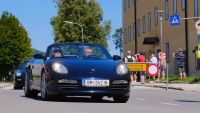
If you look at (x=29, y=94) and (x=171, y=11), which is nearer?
(x=29, y=94)

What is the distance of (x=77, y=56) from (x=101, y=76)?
4.22 feet

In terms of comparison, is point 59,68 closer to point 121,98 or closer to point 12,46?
point 121,98

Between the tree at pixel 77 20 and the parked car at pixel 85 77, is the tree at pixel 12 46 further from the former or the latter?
the parked car at pixel 85 77

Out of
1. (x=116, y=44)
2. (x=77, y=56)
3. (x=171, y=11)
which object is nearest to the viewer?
(x=77, y=56)

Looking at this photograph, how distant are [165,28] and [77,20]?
3342 cm

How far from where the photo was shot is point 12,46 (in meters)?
65.9

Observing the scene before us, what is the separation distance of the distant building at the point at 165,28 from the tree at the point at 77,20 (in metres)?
14.5

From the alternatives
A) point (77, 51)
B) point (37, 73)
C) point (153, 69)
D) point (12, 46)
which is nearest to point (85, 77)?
point (77, 51)

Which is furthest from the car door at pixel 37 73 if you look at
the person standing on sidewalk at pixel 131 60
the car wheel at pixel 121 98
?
the person standing on sidewalk at pixel 131 60

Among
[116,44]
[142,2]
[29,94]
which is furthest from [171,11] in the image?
[116,44]

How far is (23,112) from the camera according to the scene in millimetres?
11484

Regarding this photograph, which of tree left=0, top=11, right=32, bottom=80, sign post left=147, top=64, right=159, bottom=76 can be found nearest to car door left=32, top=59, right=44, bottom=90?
sign post left=147, top=64, right=159, bottom=76

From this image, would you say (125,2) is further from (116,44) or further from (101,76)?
(116,44)

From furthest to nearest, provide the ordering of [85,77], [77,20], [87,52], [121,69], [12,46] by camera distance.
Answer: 1. [77,20]
2. [12,46]
3. [87,52]
4. [121,69]
5. [85,77]
